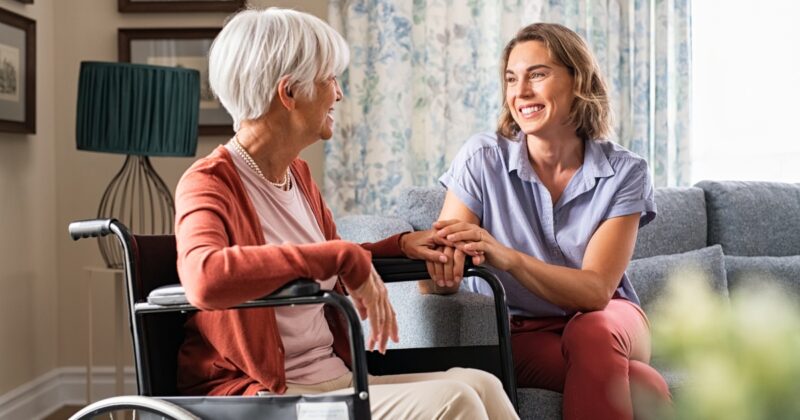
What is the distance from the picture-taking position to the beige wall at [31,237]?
3.25 m

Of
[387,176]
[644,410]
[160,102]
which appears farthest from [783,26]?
[644,410]

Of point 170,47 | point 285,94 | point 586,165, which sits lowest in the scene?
point 586,165

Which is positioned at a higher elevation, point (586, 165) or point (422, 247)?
point (586, 165)

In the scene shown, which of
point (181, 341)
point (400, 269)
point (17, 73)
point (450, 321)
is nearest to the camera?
point (181, 341)

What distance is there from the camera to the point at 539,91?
2.25 meters

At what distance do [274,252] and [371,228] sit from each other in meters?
1.26

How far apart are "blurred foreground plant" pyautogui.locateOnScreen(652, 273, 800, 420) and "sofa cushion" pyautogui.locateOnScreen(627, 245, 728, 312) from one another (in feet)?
7.81

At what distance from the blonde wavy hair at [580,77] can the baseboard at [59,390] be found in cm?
215

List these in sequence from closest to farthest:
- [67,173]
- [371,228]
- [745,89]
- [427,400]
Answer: [427,400], [371,228], [67,173], [745,89]

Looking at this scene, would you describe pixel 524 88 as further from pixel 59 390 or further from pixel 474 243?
pixel 59 390

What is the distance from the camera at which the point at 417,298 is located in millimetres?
2094

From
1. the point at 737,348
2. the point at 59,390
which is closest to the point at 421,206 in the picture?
the point at 59,390

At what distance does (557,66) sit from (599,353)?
0.72 m

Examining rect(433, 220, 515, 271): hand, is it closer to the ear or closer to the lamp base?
the ear
